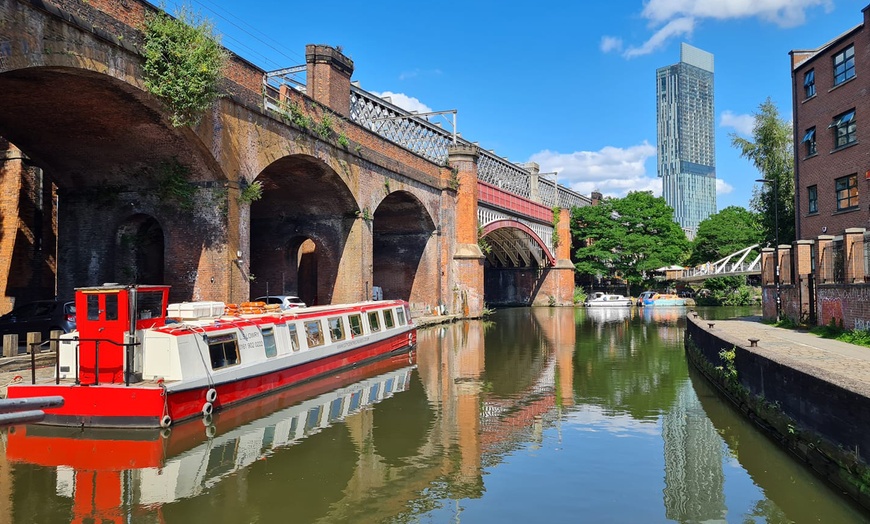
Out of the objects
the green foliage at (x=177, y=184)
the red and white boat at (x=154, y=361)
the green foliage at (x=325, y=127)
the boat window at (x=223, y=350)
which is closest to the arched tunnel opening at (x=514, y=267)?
the green foliage at (x=325, y=127)

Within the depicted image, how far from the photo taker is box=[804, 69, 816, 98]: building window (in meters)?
21.9

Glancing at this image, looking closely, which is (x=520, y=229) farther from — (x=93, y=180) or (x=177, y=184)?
(x=93, y=180)

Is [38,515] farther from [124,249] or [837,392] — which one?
[124,249]

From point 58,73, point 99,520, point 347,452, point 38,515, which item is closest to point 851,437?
point 347,452

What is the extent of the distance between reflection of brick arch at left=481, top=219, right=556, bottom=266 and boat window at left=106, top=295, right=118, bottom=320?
26.7 m

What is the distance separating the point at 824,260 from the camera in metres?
16.0

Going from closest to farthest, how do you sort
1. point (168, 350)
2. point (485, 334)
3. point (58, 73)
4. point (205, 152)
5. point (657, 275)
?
point (168, 350)
point (58, 73)
point (205, 152)
point (485, 334)
point (657, 275)

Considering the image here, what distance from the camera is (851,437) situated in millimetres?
6766

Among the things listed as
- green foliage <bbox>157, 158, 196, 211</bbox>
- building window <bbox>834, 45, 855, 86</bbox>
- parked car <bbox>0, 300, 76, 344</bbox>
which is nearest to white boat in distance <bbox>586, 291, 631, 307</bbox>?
building window <bbox>834, 45, 855, 86</bbox>

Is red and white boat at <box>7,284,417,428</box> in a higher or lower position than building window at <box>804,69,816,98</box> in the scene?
lower

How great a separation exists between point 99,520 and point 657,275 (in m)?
61.4

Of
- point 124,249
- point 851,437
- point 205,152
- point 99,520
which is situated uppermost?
point 205,152

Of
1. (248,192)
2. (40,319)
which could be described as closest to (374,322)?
(248,192)

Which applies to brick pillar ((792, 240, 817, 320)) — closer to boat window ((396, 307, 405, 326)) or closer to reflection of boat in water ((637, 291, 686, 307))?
boat window ((396, 307, 405, 326))
